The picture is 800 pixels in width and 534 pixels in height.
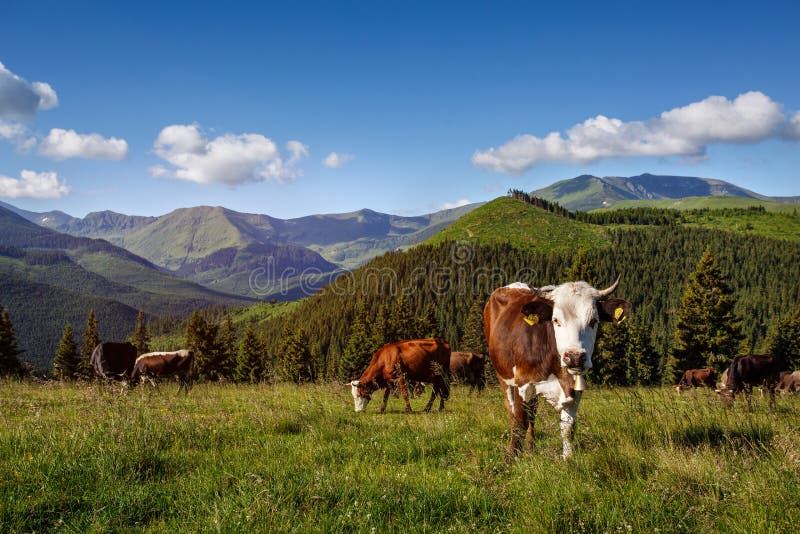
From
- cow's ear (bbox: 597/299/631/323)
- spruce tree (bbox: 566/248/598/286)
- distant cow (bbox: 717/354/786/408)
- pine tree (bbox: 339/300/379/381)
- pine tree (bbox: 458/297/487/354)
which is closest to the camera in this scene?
cow's ear (bbox: 597/299/631/323)

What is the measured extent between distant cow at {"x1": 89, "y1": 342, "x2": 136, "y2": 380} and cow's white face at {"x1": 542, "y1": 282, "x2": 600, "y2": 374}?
1989cm

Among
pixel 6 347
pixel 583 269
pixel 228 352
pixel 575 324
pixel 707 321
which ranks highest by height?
pixel 575 324

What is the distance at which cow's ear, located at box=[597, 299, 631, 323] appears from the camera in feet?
23.1

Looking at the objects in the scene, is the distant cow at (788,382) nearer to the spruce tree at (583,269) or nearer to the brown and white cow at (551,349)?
the spruce tree at (583,269)

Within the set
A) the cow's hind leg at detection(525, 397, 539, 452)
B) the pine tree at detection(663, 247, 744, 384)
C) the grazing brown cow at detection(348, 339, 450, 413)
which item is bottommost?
the pine tree at detection(663, 247, 744, 384)

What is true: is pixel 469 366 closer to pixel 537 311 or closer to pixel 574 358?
pixel 537 311

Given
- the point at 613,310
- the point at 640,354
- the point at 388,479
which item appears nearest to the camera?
the point at 388,479

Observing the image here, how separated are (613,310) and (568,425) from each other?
1.92 m

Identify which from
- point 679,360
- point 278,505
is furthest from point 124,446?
point 679,360

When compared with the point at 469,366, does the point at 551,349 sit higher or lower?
higher

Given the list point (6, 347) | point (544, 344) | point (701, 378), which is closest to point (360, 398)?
point (544, 344)

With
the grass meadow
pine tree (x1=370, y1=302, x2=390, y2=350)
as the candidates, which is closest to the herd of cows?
the grass meadow

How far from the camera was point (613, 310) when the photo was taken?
7.09 meters

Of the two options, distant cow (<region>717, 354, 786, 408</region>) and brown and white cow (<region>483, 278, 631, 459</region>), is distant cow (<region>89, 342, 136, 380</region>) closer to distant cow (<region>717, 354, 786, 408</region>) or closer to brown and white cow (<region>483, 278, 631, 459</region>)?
brown and white cow (<region>483, 278, 631, 459</region>)
